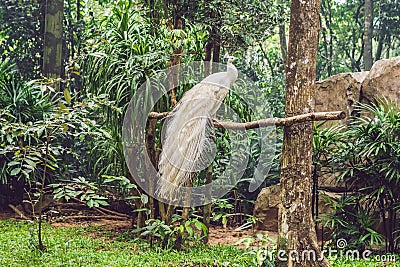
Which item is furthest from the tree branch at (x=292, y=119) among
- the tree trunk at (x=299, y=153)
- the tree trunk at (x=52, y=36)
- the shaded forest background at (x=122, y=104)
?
the tree trunk at (x=52, y=36)

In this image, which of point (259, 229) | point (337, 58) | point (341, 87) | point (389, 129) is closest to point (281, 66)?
point (337, 58)

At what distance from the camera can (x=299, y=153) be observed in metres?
2.91

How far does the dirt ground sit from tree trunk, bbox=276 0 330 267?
174 cm

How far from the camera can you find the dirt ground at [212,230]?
4.77 metres

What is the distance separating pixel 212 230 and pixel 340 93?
85.3 inches

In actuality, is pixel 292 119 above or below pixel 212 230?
above

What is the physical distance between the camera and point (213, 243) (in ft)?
15.0

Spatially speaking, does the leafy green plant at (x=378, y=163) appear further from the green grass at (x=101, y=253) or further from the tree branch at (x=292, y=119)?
the tree branch at (x=292, y=119)

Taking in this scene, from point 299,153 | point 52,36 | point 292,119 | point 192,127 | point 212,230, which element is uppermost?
point 52,36

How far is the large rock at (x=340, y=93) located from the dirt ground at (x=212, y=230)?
5.24ft

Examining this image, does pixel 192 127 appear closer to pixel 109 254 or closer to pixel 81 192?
pixel 81 192

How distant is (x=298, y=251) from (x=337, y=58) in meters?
7.67

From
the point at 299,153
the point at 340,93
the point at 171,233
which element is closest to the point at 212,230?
the point at 171,233

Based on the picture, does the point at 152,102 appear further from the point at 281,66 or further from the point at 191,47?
the point at 281,66
